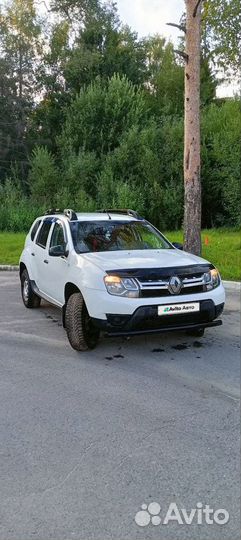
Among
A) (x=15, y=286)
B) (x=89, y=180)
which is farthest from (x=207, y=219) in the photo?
(x=15, y=286)

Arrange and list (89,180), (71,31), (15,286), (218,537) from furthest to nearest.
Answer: (71,31), (89,180), (15,286), (218,537)

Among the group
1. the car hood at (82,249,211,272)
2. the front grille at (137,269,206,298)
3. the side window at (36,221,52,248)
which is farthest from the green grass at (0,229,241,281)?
the front grille at (137,269,206,298)

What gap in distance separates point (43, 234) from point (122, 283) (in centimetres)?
273

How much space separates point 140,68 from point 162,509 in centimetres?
3750

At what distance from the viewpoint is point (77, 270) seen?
5.61 meters

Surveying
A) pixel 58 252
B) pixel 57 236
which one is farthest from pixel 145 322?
pixel 57 236

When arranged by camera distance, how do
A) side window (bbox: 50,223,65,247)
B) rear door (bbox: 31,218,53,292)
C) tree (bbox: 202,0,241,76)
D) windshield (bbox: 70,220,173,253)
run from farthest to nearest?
tree (bbox: 202,0,241,76)
rear door (bbox: 31,218,53,292)
side window (bbox: 50,223,65,247)
windshield (bbox: 70,220,173,253)

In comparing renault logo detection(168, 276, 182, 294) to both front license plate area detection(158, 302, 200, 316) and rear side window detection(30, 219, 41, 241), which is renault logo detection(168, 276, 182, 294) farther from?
rear side window detection(30, 219, 41, 241)

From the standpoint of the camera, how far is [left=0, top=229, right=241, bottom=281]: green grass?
11501mm

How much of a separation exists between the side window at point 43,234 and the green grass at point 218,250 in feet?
16.0

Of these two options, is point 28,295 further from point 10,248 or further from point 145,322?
point 10,248

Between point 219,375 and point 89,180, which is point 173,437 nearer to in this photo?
point 219,375

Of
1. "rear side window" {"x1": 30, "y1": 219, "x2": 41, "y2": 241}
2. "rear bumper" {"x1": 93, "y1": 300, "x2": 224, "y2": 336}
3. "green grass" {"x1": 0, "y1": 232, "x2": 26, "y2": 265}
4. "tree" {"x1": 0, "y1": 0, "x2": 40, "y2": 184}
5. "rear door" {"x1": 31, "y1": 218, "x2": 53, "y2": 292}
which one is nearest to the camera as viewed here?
"rear bumper" {"x1": 93, "y1": 300, "x2": 224, "y2": 336}

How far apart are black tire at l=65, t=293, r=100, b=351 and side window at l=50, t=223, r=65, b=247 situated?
1256 mm
